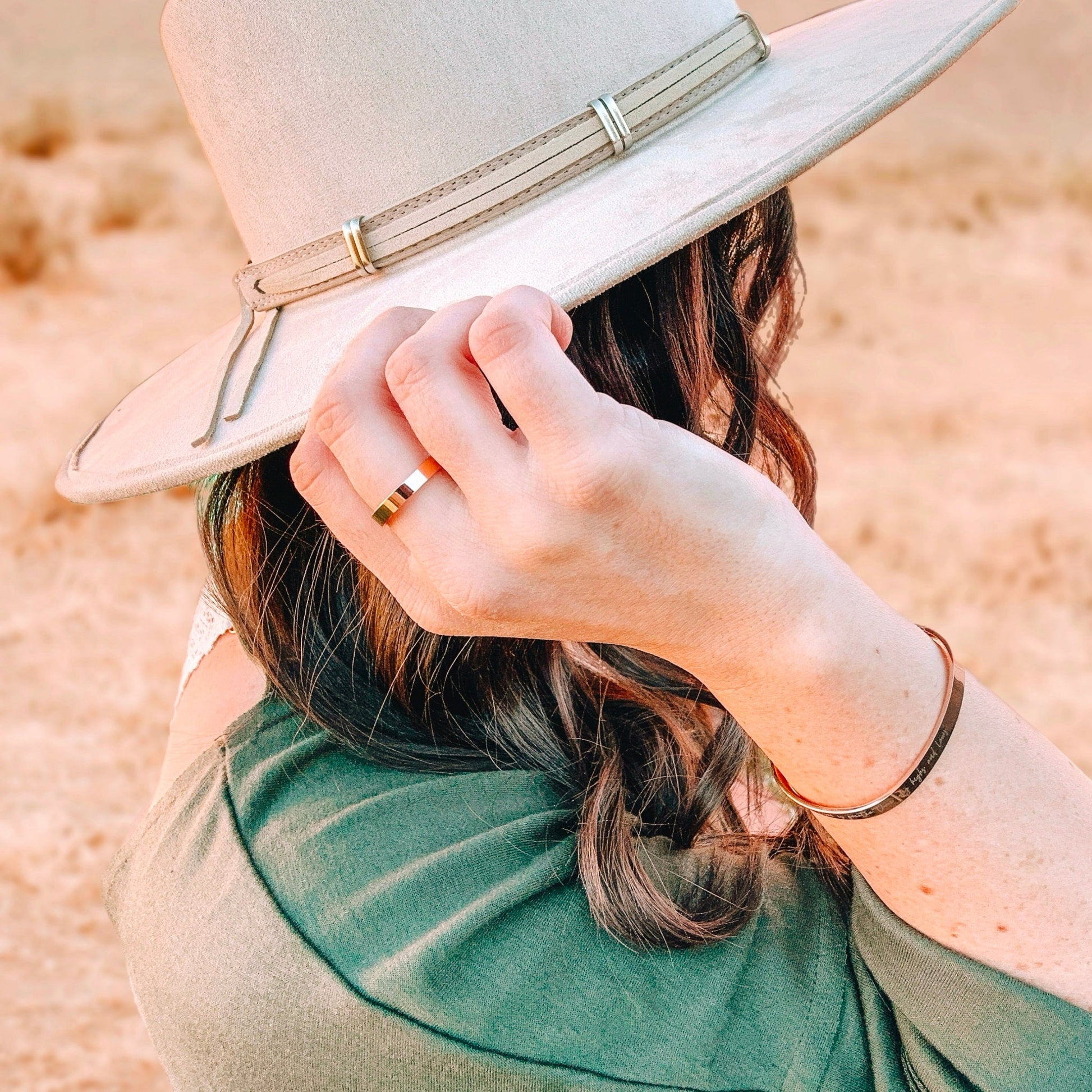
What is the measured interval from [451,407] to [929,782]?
1.14 feet

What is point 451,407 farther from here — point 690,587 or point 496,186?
point 496,186

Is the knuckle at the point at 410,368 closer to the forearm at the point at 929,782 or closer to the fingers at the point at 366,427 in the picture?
the fingers at the point at 366,427

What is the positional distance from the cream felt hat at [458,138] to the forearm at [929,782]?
280mm

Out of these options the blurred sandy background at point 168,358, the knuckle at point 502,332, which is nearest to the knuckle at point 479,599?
the knuckle at point 502,332

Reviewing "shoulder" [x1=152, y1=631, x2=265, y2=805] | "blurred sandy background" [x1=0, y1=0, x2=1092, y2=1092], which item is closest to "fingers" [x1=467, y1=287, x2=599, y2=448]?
"shoulder" [x1=152, y1=631, x2=265, y2=805]

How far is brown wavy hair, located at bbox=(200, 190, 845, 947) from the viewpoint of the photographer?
0.85 metres

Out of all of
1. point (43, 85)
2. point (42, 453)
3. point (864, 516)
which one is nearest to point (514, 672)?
point (864, 516)

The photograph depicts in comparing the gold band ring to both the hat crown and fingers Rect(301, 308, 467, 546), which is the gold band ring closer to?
fingers Rect(301, 308, 467, 546)

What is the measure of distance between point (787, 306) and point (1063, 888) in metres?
0.60

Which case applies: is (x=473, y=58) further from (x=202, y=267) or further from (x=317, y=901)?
(x=202, y=267)

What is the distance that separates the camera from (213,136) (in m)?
0.88

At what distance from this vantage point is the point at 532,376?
512mm

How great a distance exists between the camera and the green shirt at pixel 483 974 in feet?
2.35

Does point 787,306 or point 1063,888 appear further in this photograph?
point 787,306
